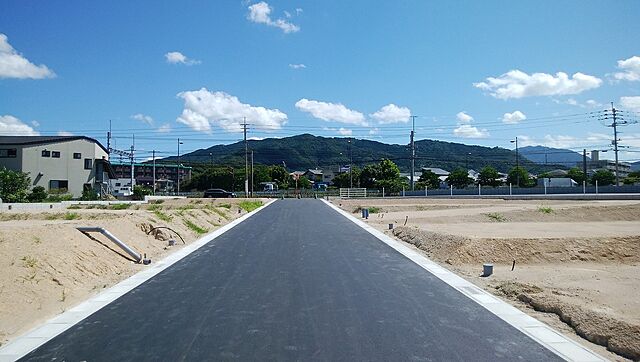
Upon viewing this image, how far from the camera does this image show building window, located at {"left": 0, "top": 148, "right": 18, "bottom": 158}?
4231 centimetres

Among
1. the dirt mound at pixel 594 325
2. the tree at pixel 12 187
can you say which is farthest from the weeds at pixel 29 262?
the tree at pixel 12 187

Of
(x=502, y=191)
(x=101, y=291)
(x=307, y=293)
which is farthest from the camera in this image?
(x=502, y=191)

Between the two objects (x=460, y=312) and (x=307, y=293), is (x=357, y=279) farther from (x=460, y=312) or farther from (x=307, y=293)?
(x=460, y=312)

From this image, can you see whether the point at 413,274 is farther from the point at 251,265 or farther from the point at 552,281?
the point at 251,265

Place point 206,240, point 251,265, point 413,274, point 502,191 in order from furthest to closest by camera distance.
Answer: point 502,191 → point 206,240 → point 251,265 → point 413,274

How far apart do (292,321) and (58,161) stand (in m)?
47.9

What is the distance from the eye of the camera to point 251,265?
959cm

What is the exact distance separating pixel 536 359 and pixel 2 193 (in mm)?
37232

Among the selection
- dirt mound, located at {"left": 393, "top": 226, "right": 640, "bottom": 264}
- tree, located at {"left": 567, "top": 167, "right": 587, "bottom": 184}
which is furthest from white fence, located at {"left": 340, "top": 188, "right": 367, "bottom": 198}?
dirt mound, located at {"left": 393, "top": 226, "right": 640, "bottom": 264}

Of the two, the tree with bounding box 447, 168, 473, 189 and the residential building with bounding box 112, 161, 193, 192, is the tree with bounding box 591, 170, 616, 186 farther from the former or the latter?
the residential building with bounding box 112, 161, 193, 192

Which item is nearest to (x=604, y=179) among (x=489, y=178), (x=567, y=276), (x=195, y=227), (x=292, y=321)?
(x=489, y=178)

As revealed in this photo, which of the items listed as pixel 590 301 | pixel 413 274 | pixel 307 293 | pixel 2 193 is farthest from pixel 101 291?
pixel 2 193

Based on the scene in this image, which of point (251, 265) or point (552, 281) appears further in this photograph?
point (251, 265)

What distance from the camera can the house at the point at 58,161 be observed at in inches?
1671
